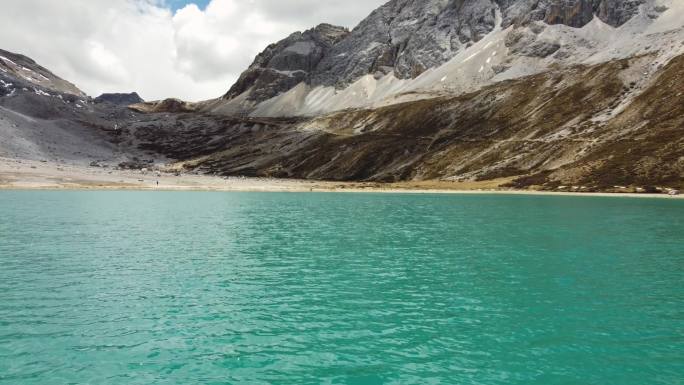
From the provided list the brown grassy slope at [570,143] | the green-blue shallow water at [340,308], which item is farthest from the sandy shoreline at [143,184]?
the green-blue shallow water at [340,308]

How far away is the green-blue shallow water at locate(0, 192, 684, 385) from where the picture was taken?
1739cm

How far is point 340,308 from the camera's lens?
24.7 m

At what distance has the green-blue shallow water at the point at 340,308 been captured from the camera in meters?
17.4

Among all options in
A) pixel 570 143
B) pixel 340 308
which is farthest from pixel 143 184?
pixel 340 308

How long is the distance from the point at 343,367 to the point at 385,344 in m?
2.80

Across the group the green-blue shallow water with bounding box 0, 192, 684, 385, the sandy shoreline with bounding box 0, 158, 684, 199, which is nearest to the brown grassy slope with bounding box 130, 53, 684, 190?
the sandy shoreline with bounding box 0, 158, 684, 199

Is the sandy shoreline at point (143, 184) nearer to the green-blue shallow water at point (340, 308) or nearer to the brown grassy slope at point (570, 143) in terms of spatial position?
the brown grassy slope at point (570, 143)

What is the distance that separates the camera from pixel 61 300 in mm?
25578

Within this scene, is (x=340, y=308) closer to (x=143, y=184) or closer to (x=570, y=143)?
(x=143, y=184)

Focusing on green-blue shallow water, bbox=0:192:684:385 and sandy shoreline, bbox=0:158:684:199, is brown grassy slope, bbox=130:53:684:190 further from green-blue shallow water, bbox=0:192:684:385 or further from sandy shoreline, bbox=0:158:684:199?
green-blue shallow water, bbox=0:192:684:385

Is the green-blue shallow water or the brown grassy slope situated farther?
the brown grassy slope

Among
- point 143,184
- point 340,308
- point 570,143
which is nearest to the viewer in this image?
point 340,308

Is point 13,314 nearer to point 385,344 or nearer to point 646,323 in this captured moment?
point 385,344

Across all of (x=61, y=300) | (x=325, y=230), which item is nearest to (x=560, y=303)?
(x=61, y=300)
